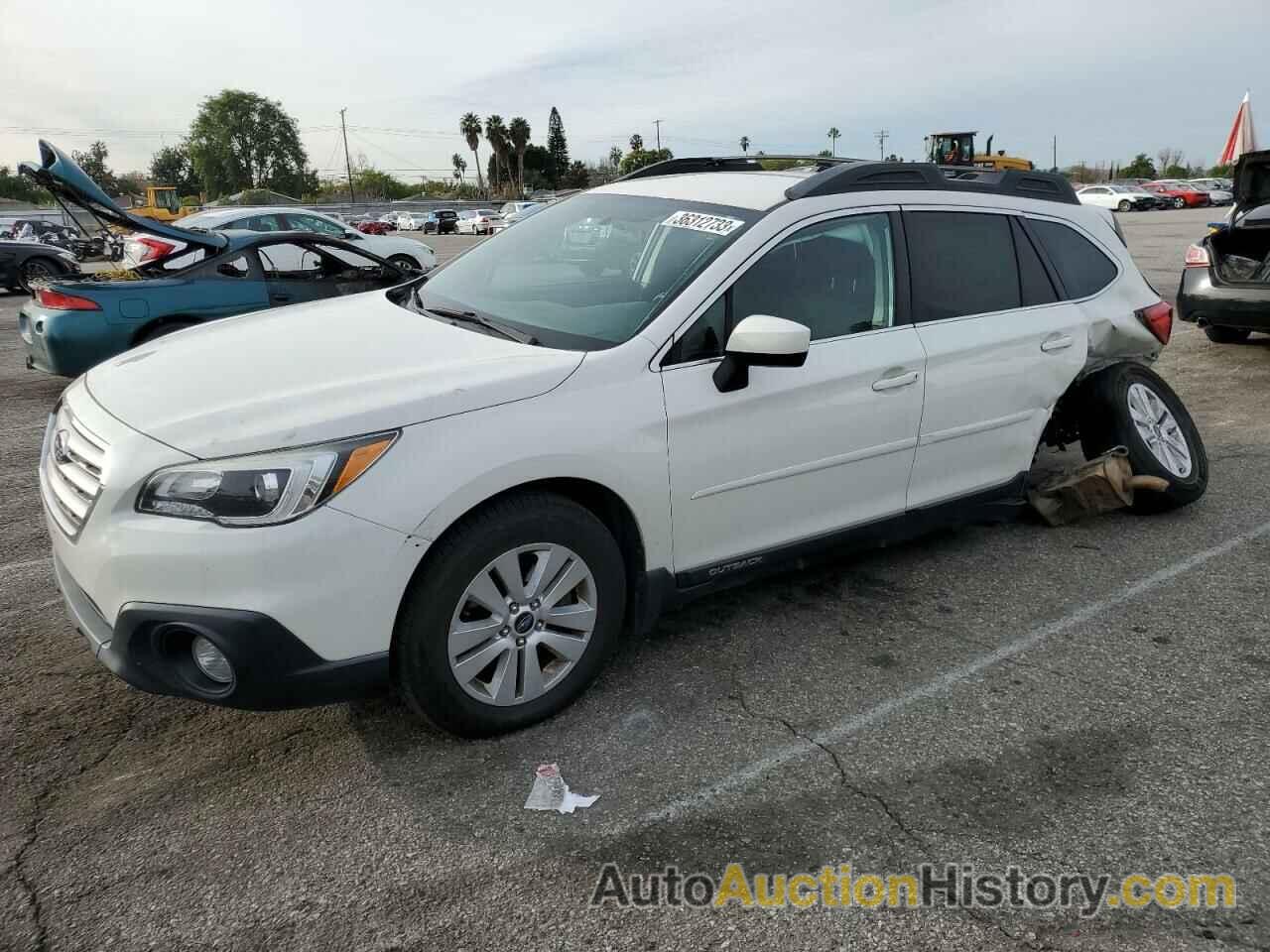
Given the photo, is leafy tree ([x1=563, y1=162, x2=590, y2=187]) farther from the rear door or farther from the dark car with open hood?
the rear door

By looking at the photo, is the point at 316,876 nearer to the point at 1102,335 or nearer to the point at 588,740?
the point at 588,740

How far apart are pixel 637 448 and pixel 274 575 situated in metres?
1.14

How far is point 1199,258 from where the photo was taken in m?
9.00

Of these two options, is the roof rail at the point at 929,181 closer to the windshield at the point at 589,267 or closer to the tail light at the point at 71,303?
the windshield at the point at 589,267

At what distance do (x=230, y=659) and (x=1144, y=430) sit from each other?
4.34 metres

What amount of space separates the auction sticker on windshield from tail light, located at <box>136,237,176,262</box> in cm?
596

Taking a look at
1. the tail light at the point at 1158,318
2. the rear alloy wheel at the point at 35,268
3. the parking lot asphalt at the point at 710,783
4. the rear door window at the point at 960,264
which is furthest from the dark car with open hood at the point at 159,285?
the rear alloy wheel at the point at 35,268

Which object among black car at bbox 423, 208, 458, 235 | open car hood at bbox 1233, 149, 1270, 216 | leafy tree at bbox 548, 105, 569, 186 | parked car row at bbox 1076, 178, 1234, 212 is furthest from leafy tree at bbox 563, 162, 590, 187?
open car hood at bbox 1233, 149, 1270, 216

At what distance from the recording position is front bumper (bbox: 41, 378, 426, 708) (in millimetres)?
2484

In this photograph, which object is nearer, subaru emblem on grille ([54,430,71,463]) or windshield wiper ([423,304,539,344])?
subaru emblem on grille ([54,430,71,463])

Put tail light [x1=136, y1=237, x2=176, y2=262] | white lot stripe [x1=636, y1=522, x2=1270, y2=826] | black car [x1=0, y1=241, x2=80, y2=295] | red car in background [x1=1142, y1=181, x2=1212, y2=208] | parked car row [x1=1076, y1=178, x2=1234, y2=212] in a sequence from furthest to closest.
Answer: red car in background [x1=1142, y1=181, x2=1212, y2=208]
parked car row [x1=1076, y1=178, x2=1234, y2=212]
black car [x1=0, y1=241, x2=80, y2=295]
tail light [x1=136, y1=237, x2=176, y2=262]
white lot stripe [x1=636, y1=522, x2=1270, y2=826]

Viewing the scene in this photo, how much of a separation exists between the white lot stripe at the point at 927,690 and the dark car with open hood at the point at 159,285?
6.56m

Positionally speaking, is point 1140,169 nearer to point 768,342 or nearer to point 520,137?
point 520,137

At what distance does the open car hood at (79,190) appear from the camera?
709 cm
